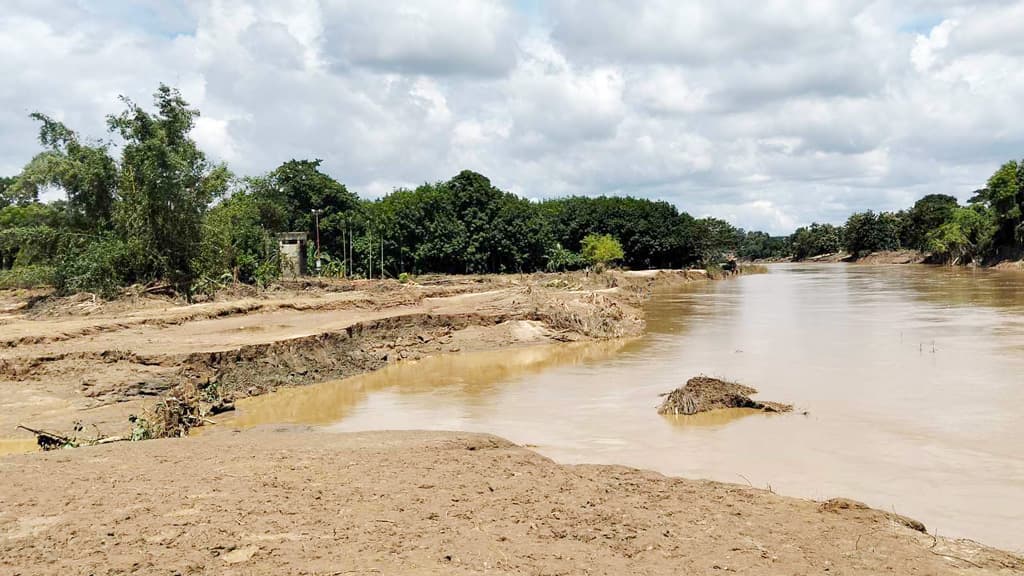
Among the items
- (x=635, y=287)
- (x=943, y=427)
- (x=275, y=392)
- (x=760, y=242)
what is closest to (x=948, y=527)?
(x=943, y=427)

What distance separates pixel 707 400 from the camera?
12172mm

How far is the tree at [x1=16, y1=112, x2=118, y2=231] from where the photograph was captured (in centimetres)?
2611

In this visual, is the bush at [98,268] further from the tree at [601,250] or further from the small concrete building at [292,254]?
the tree at [601,250]

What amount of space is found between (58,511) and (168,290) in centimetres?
2194

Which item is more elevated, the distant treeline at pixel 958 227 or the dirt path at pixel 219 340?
the distant treeline at pixel 958 227

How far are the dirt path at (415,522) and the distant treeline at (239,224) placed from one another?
67.3 ft

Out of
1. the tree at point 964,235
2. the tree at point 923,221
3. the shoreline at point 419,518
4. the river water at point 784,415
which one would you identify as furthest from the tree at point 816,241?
the shoreline at point 419,518

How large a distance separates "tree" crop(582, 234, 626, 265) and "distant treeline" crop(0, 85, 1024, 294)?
139mm

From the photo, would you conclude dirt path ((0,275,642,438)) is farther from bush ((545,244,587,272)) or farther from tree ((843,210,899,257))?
tree ((843,210,899,257))

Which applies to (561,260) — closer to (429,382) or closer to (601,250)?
(601,250)

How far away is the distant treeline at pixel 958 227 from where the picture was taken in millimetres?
57844

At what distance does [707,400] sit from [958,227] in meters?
66.0

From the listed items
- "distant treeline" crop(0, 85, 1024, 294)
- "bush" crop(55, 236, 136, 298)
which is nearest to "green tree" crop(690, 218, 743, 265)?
"distant treeline" crop(0, 85, 1024, 294)

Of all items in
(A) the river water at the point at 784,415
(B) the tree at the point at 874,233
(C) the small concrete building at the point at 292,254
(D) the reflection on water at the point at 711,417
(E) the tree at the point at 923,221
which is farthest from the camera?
(B) the tree at the point at 874,233
